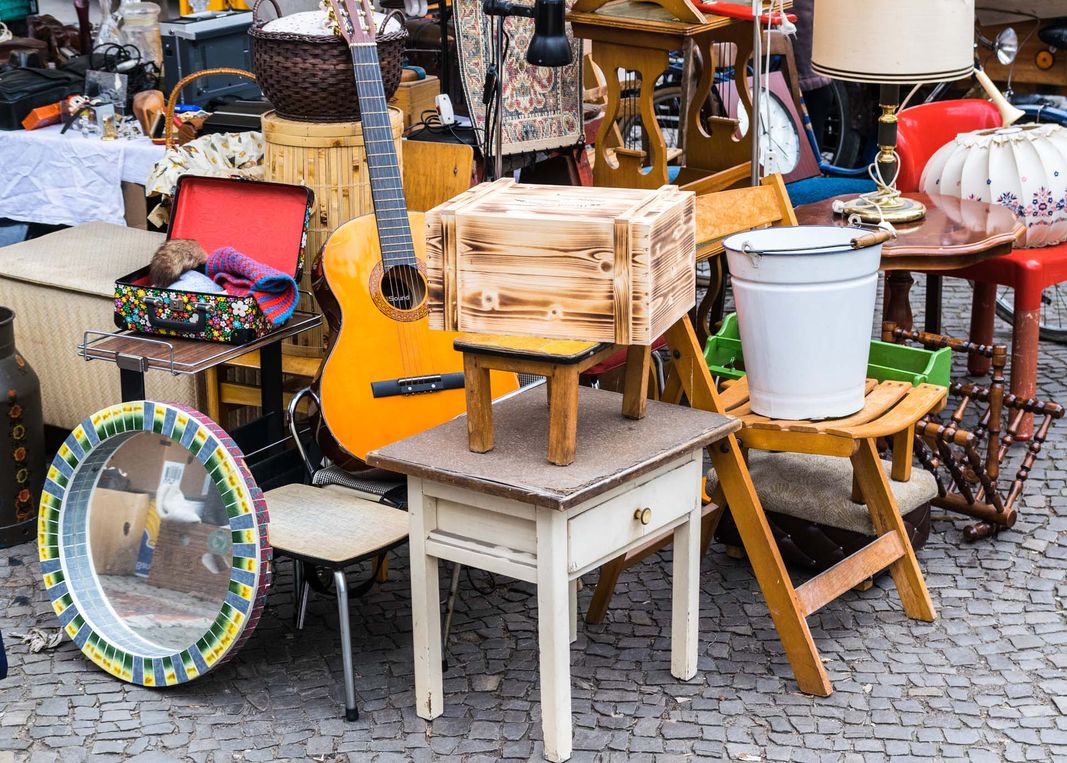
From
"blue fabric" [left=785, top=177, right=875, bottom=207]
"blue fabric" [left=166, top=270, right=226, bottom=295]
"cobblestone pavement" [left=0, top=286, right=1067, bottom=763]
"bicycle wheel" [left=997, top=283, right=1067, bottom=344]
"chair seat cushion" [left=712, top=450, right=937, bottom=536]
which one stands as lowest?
"cobblestone pavement" [left=0, top=286, right=1067, bottom=763]

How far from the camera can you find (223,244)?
4.46m

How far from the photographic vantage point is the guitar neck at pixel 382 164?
4199mm

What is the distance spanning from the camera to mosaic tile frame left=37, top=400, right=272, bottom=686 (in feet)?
11.5

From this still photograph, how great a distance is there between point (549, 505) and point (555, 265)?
568 mm

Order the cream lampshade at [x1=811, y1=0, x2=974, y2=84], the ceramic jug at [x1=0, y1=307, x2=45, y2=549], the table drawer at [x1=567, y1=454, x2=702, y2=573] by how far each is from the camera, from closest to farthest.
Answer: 1. the table drawer at [x1=567, y1=454, x2=702, y2=573]
2. the cream lampshade at [x1=811, y1=0, x2=974, y2=84]
3. the ceramic jug at [x1=0, y1=307, x2=45, y2=549]

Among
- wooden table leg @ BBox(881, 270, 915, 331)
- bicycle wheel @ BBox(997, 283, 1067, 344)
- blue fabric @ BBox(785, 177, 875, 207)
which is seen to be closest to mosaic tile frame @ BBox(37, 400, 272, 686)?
wooden table leg @ BBox(881, 270, 915, 331)

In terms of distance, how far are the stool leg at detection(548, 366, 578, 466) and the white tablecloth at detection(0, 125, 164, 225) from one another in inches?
122

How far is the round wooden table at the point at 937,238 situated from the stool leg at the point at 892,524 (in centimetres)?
79

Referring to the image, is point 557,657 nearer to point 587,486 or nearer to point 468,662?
point 587,486

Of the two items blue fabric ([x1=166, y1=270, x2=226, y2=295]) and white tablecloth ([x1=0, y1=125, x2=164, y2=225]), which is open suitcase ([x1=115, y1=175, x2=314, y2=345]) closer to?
blue fabric ([x1=166, y1=270, x2=226, y2=295])

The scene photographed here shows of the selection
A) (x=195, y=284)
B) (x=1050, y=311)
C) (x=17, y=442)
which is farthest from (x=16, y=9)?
(x=1050, y=311)

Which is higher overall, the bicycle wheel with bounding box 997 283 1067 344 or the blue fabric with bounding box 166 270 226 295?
the blue fabric with bounding box 166 270 226 295

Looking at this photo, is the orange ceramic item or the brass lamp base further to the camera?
the orange ceramic item

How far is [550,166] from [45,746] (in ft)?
10.6
